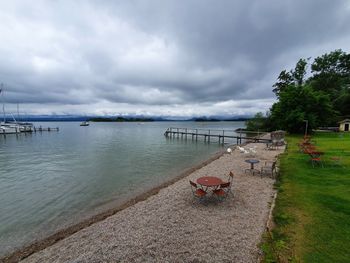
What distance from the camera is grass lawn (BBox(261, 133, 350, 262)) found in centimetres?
422

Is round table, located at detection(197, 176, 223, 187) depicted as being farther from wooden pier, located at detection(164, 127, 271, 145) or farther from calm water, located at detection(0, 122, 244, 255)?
wooden pier, located at detection(164, 127, 271, 145)

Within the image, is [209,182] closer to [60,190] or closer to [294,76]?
[60,190]

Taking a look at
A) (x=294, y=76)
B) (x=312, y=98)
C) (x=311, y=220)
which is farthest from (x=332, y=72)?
(x=311, y=220)

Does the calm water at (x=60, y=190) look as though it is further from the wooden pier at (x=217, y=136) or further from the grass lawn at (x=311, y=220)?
the wooden pier at (x=217, y=136)

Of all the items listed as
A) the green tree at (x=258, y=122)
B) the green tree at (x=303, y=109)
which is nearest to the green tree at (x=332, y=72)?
the green tree at (x=258, y=122)

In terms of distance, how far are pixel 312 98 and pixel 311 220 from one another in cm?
3371

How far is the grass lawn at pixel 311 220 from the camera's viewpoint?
13.8ft

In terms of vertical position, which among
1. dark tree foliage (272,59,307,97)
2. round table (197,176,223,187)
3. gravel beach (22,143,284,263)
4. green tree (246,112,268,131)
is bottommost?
gravel beach (22,143,284,263)

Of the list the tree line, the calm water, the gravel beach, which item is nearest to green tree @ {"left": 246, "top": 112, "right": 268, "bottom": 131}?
the tree line

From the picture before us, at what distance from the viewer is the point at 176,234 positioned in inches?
207

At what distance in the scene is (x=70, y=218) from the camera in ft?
27.1

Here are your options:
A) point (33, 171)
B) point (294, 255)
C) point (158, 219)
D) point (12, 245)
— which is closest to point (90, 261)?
point (158, 219)

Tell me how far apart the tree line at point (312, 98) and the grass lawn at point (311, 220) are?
25501mm

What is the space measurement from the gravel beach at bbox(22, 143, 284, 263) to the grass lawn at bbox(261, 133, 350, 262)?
0.49 m
